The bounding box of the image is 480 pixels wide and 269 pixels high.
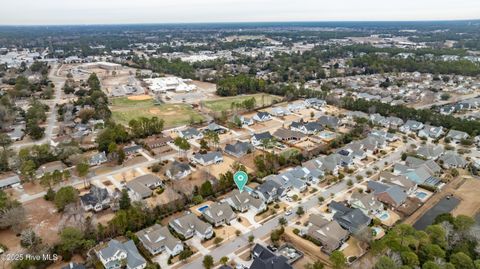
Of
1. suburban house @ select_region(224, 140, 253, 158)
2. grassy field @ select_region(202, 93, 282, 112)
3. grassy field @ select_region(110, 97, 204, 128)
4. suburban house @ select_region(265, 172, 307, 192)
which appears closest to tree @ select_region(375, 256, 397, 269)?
suburban house @ select_region(265, 172, 307, 192)

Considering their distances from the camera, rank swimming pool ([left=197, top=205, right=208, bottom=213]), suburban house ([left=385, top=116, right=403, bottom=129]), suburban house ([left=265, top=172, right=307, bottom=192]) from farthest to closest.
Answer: suburban house ([left=385, top=116, right=403, bottom=129]) < suburban house ([left=265, top=172, right=307, bottom=192]) < swimming pool ([left=197, top=205, right=208, bottom=213])

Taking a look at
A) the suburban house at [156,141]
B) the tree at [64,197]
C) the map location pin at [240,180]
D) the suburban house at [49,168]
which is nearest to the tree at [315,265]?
the map location pin at [240,180]

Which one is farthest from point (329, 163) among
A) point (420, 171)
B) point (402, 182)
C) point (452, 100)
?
point (452, 100)

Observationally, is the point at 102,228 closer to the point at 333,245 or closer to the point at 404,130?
the point at 333,245

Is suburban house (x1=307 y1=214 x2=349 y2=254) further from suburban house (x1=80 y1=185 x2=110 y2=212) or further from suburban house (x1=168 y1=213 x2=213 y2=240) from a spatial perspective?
suburban house (x1=80 y1=185 x2=110 y2=212)

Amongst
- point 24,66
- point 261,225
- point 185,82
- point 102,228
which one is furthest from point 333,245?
point 24,66

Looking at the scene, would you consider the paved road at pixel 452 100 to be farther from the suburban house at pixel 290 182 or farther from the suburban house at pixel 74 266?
the suburban house at pixel 74 266

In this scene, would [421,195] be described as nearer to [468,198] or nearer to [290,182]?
[468,198]
